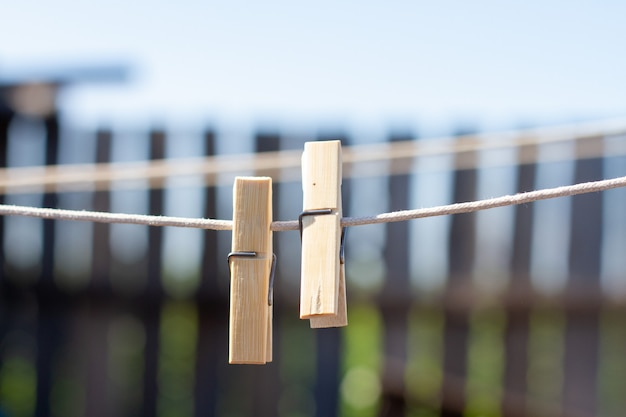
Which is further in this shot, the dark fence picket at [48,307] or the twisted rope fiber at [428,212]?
the dark fence picket at [48,307]

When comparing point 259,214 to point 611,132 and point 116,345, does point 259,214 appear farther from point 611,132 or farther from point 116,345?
point 116,345

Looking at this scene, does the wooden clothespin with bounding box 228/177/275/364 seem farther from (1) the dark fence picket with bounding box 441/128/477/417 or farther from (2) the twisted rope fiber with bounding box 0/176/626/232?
(1) the dark fence picket with bounding box 441/128/477/417

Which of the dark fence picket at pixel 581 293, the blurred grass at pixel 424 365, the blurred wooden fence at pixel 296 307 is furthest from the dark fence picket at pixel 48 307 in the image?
the dark fence picket at pixel 581 293

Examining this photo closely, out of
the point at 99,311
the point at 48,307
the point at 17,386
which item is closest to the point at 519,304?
the point at 99,311

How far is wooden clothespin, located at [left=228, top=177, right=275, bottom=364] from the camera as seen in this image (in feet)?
2.93

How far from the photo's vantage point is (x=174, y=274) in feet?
7.12

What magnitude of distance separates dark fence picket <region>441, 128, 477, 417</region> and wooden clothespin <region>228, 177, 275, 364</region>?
1.29m

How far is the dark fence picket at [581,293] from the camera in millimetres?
2080

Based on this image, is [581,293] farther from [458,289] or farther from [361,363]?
[361,363]

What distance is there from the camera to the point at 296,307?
216 centimetres

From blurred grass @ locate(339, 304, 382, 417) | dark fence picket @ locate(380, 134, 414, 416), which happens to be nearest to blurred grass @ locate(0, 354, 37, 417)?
blurred grass @ locate(339, 304, 382, 417)

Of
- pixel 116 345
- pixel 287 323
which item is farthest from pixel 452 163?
pixel 116 345

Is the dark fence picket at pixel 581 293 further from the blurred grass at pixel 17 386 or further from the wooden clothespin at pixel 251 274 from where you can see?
the blurred grass at pixel 17 386

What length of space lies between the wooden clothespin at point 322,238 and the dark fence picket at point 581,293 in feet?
4.39
